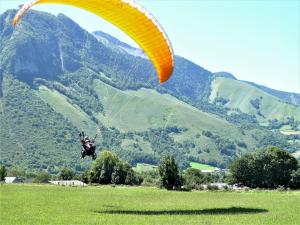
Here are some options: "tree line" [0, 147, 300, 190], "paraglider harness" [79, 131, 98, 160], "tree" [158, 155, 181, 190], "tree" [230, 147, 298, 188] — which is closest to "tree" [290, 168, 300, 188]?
"tree line" [0, 147, 300, 190]

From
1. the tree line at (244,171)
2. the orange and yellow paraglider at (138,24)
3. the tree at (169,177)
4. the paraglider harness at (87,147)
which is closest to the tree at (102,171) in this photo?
the tree line at (244,171)

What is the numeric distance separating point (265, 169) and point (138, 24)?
175 ft

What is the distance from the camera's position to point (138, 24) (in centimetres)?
2317

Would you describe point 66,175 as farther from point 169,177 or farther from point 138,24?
point 138,24

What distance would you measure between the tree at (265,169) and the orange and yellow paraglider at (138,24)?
50420mm

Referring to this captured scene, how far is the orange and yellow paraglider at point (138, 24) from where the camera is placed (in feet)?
73.2

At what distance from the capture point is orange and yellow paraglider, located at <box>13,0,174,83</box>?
878 inches

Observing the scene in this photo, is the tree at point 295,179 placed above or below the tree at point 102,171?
above

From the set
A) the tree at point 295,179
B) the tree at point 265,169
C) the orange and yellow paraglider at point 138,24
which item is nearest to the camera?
the orange and yellow paraglider at point 138,24

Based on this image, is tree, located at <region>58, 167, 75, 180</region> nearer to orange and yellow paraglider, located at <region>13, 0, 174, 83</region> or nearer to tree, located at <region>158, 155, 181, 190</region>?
tree, located at <region>158, 155, 181, 190</region>

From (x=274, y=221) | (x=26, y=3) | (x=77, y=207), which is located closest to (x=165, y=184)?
(x=77, y=207)

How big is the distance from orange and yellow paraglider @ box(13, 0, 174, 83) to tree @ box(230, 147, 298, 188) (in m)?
50.4

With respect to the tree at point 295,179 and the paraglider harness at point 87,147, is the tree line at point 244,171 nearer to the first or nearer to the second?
the tree at point 295,179

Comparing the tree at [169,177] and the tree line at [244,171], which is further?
the tree line at [244,171]
